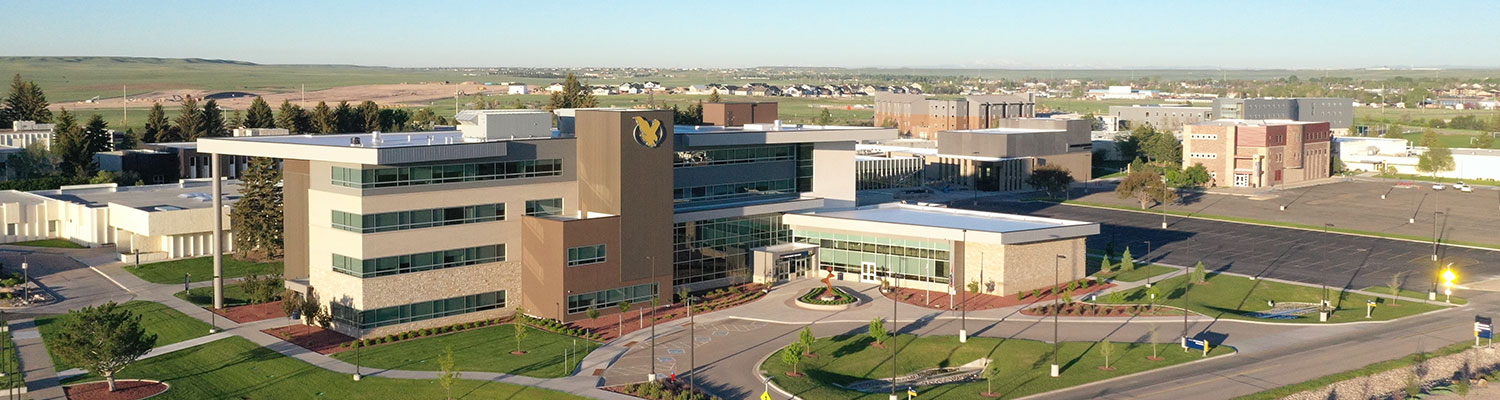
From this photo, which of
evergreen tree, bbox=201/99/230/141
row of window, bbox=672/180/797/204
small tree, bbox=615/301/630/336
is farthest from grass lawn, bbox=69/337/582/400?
evergreen tree, bbox=201/99/230/141

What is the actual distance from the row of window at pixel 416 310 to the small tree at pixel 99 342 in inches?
466

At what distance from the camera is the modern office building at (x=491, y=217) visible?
212 feet

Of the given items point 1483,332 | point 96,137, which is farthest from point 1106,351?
point 96,137

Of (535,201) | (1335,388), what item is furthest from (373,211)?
(1335,388)

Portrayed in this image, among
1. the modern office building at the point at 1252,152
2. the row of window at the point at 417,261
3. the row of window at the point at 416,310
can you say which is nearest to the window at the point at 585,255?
the row of window at the point at 417,261

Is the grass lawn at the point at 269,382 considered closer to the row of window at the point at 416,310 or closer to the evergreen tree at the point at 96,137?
the row of window at the point at 416,310

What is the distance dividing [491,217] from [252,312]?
14396 millimetres

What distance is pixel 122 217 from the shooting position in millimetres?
89688

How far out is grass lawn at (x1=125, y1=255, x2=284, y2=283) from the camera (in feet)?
266

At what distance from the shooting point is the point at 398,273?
65.2m

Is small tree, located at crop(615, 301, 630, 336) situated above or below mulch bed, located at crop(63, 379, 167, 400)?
above

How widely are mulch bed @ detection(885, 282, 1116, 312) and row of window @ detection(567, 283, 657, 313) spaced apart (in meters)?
Result: 13.8

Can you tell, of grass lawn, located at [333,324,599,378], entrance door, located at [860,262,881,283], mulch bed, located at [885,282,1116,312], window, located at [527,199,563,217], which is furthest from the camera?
entrance door, located at [860,262,881,283]

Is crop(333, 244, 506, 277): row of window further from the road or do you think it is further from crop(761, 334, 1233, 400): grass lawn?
the road
